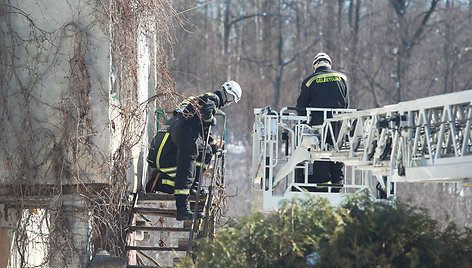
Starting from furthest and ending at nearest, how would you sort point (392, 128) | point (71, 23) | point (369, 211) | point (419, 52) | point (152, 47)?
point (419, 52) → point (152, 47) → point (71, 23) → point (392, 128) → point (369, 211)

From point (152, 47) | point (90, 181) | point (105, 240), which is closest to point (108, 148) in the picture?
point (90, 181)

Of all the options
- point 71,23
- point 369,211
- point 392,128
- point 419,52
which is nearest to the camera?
point 369,211

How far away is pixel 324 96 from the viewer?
38.7 feet

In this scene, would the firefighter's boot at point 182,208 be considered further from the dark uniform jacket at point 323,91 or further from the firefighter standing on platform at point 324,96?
the dark uniform jacket at point 323,91

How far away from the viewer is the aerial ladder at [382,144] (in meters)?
8.52

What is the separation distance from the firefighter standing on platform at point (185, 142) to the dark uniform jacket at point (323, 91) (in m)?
1.04

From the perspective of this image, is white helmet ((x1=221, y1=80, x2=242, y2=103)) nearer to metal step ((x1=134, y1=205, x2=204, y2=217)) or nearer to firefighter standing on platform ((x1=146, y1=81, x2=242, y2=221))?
firefighter standing on platform ((x1=146, y1=81, x2=242, y2=221))

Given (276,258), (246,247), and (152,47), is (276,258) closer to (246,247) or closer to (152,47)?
(246,247)

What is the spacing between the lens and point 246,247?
7.97 meters

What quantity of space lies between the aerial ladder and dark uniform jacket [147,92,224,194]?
856mm

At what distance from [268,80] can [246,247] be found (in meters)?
30.5

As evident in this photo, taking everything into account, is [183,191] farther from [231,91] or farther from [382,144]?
[382,144]

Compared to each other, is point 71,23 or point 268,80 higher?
point 268,80

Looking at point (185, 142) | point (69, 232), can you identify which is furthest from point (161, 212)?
point (69, 232)
